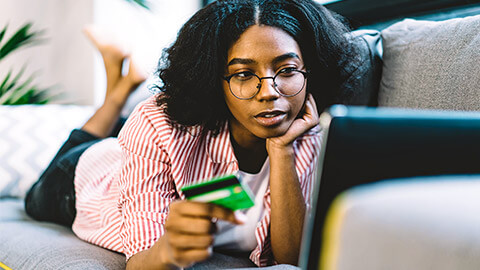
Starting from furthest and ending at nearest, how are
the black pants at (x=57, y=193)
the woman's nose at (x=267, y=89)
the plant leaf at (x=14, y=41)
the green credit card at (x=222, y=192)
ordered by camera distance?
1. the plant leaf at (x=14, y=41)
2. the black pants at (x=57, y=193)
3. the woman's nose at (x=267, y=89)
4. the green credit card at (x=222, y=192)

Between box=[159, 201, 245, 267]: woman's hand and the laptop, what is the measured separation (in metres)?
0.20

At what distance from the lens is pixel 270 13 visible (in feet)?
3.06

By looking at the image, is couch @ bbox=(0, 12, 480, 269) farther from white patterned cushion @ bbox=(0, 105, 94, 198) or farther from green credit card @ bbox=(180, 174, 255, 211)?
green credit card @ bbox=(180, 174, 255, 211)

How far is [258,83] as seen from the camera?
34.7 inches

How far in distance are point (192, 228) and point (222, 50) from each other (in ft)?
1.48

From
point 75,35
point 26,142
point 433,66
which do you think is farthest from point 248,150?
point 75,35

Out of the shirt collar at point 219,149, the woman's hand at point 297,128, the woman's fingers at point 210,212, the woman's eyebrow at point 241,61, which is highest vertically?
the woman's eyebrow at point 241,61

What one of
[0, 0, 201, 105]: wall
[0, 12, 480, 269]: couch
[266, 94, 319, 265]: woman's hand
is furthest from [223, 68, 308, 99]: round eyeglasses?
[0, 0, 201, 105]: wall

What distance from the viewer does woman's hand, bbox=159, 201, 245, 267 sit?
1.89 ft

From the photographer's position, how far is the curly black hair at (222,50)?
93 cm

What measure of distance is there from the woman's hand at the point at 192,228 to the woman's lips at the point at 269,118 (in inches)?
13.0

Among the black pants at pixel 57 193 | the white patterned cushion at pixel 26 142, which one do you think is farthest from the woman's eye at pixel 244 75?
the white patterned cushion at pixel 26 142

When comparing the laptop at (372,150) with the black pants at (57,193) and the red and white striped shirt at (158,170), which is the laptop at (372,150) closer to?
the red and white striped shirt at (158,170)

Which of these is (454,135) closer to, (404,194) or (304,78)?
(404,194)
